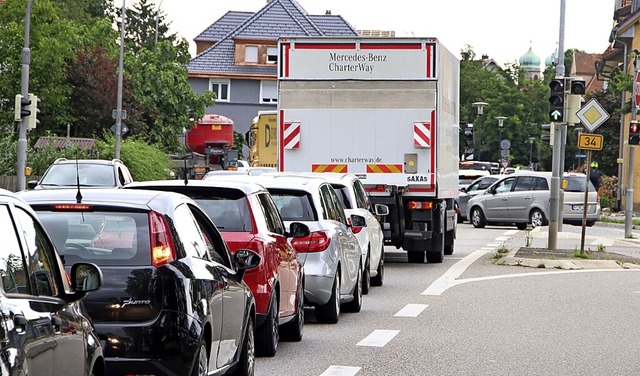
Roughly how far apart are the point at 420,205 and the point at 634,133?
13.4 m

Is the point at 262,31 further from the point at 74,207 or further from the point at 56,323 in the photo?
the point at 56,323

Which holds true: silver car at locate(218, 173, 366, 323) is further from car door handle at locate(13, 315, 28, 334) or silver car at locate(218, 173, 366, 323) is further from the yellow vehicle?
the yellow vehicle

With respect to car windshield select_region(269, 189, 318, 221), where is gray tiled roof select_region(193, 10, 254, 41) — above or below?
above

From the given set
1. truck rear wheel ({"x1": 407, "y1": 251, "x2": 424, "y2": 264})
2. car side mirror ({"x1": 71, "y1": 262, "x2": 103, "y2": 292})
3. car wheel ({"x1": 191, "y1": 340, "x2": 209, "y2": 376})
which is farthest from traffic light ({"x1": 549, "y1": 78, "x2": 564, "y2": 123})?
car side mirror ({"x1": 71, "y1": 262, "x2": 103, "y2": 292})

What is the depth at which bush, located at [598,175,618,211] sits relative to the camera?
63.9m

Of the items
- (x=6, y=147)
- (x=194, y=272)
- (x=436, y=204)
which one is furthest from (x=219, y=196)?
(x=6, y=147)

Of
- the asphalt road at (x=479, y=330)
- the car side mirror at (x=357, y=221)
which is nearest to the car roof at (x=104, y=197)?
the asphalt road at (x=479, y=330)

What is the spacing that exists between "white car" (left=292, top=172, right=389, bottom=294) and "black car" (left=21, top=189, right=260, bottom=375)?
29.0 ft

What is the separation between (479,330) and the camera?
13891 mm

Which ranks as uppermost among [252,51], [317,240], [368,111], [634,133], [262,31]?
[262,31]

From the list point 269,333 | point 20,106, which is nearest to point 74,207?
point 269,333

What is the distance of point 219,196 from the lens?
36.8 ft

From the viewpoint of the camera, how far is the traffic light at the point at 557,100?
27266 millimetres

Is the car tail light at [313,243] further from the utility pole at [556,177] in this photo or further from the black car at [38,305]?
the utility pole at [556,177]
